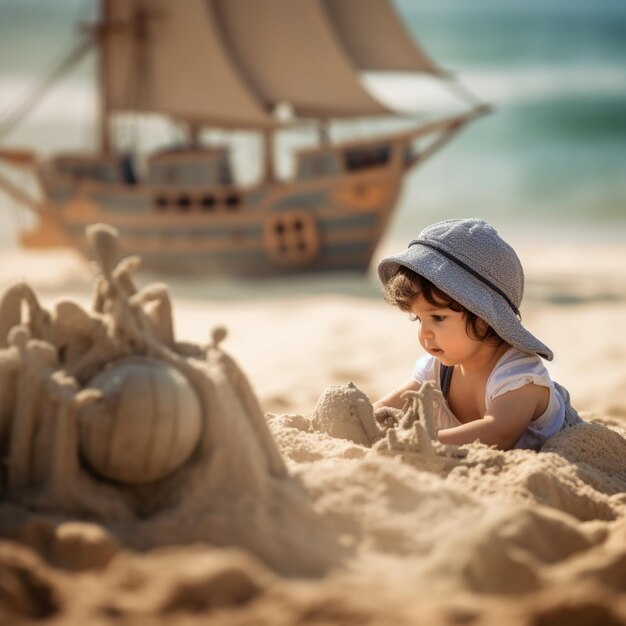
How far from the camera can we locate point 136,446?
2449mm

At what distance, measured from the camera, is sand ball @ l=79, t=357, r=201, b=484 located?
2.43m

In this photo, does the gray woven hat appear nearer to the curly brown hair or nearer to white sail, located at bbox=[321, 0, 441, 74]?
the curly brown hair

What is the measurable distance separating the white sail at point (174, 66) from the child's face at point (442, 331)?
9119 mm

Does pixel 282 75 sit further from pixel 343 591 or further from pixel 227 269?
pixel 343 591

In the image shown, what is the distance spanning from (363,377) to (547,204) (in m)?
17.8

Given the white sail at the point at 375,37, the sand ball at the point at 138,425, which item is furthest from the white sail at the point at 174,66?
the sand ball at the point at 138,425

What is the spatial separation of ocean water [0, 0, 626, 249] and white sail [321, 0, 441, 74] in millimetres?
6687

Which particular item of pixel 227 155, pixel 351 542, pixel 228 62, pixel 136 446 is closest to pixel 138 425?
pixel 136 446

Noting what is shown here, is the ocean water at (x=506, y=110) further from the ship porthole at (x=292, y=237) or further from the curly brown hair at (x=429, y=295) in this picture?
the curly brown hair at (x=429, y=295)

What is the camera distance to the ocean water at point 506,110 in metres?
23.1

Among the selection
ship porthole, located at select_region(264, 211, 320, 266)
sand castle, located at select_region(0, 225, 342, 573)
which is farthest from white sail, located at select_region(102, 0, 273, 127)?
sand castle, located at select_region(0, 225, 342, 573)

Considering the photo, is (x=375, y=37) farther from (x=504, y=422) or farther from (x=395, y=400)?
(x=504, y=422)

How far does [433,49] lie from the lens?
31438 mm

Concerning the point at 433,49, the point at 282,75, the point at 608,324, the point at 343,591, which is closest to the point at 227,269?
the point at 282,75
